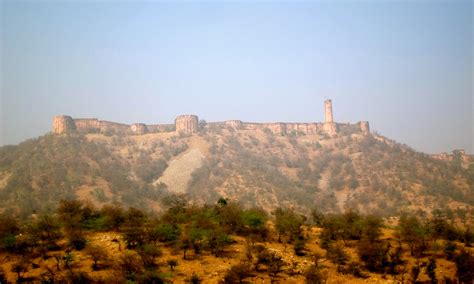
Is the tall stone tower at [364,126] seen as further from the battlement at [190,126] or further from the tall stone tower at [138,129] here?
the tall stone tower at [138,129]

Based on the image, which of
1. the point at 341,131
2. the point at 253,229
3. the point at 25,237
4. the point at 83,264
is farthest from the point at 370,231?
the point at 341,131

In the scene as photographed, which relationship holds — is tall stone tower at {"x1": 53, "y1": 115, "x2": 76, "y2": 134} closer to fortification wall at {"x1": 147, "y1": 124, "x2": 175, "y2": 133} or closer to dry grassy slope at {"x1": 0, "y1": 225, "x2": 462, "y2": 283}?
fortification wall at {"x1": 147, "y1": 124, "x2": 175, "y2": 133}

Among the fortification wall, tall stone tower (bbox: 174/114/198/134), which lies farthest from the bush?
the fortification wall

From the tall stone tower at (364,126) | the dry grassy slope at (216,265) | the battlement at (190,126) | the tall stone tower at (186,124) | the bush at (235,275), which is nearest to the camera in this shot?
the bush at (235,275)

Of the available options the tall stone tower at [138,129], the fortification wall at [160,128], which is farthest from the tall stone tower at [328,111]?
the tall stone tower at [138,129]

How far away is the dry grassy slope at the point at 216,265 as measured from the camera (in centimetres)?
2062

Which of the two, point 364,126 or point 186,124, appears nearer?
point 186,124

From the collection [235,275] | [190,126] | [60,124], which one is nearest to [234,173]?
[190,126]

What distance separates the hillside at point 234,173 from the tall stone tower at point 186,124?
320 centimetres

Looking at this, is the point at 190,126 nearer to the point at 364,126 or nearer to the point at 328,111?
the point at 328,111

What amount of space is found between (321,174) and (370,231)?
66898 mm

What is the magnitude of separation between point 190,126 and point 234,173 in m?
33.7

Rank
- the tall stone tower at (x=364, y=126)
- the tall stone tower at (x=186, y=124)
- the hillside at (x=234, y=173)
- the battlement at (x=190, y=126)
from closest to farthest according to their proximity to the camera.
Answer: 1. the hillside at (x=234, y=173)
2. the battlement at (x=190, y=126)
3. the tall stone tower at (x=186, y=124)
4. the tall stone tower at (x=364, y=126)

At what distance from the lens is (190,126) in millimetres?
111188
